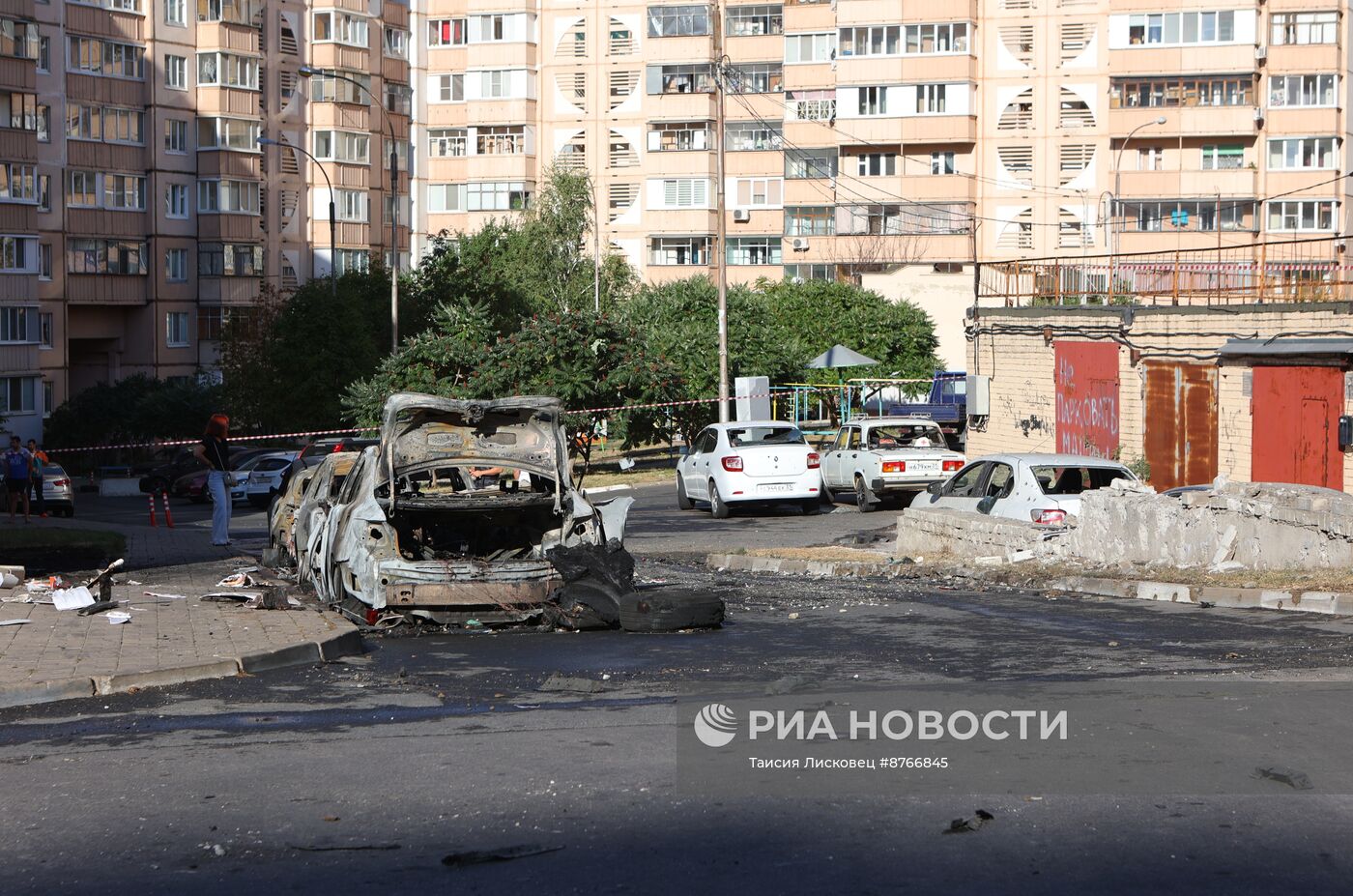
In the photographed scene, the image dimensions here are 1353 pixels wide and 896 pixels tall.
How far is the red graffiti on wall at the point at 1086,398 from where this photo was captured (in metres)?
29.4

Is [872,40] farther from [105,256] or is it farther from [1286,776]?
[1286,776]

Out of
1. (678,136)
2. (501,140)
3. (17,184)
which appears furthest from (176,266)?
(678,136)

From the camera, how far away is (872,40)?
7031cm

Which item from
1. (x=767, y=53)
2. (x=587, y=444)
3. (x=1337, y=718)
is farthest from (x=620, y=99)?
(x=1337, y=718)

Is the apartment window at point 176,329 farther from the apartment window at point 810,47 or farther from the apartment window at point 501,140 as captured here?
the apartment window at point 810,47

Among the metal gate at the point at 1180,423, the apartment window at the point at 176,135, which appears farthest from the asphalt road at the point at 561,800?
the apartment window at the point at 176,135

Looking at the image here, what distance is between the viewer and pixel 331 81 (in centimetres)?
7419

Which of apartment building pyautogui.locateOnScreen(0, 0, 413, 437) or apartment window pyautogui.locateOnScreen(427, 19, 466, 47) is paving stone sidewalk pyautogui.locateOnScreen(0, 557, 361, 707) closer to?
apartment building pyautogui.locateOnScreen(0, 0, 413, 437)

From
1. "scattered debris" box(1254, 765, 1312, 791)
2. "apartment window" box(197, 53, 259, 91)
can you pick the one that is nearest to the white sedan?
"scattered debris" box(1254, 765, 1312, 791)

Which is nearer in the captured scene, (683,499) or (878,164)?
(683,499)

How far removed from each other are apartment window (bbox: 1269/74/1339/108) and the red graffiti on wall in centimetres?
4033

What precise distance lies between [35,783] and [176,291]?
206 ft

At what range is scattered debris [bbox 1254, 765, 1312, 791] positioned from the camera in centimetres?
746

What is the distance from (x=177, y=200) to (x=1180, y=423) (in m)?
50.3
